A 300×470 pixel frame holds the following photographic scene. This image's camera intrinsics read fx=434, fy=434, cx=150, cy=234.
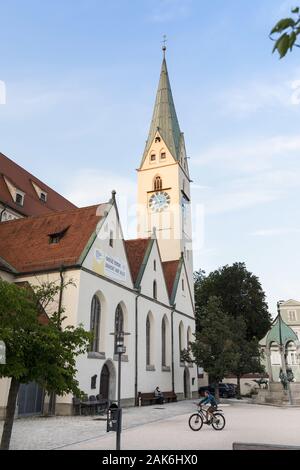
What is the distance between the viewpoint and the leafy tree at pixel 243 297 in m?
55.2

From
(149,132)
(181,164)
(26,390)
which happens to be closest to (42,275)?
(26,390)

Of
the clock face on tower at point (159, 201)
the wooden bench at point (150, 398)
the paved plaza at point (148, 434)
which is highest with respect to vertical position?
the clock face on tower at point (159, 201)

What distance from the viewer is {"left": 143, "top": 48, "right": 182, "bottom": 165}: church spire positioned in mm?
59000

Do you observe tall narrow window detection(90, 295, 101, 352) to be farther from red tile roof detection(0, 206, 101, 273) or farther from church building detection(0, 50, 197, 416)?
red tile roof detection(0, 206, 101, 273)

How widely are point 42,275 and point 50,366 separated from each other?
15114 millimetres

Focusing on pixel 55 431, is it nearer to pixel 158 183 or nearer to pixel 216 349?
pixel 216 349

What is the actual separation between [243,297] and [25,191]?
32.2m

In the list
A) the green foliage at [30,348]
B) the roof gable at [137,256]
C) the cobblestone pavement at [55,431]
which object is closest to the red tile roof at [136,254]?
the roof gable at [137,256]

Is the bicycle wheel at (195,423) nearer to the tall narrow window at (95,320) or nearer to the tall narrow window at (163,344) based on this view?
the tall narrow window at (95,320)

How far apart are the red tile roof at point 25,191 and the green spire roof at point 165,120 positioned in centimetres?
2178

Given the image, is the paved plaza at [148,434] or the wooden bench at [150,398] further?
the wooden bench at [150,398]

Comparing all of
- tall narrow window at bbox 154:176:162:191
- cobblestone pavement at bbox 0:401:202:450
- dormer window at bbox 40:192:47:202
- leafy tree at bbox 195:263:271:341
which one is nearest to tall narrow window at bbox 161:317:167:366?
dormer window at bbox 40:192:47:202

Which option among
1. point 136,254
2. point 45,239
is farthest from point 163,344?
point 45,239

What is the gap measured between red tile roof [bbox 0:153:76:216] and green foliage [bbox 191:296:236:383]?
16587mm
